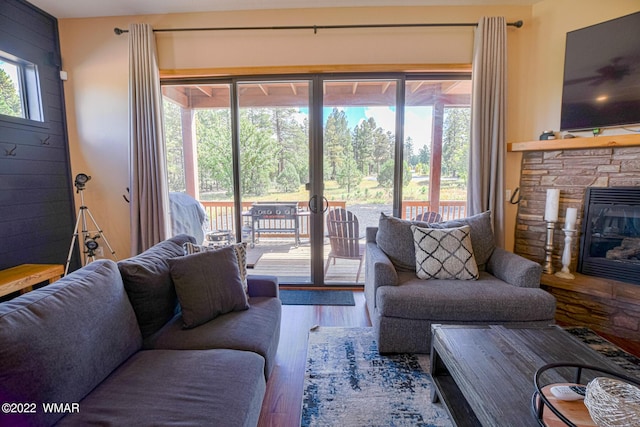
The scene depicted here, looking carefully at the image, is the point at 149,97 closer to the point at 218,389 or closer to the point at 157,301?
the point at 157,301

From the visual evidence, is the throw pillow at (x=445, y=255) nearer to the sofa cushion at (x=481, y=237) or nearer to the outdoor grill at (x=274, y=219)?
the sofa cushion at (x=481, y=237)

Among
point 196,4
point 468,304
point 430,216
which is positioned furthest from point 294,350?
point 196,4

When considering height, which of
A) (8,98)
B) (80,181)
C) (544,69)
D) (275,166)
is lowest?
(80,181)

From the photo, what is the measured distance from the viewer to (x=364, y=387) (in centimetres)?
173

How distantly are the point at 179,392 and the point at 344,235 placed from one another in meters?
2.27

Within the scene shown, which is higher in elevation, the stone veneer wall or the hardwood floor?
the stone veneer wall

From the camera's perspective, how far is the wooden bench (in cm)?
220

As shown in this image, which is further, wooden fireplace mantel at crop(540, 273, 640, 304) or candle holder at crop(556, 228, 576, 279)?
candle holder at crop(556, 228, 576, 279)

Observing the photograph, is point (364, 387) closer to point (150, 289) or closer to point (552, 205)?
point (150, 289)

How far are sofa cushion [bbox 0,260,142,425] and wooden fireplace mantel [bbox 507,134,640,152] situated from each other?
135 inches

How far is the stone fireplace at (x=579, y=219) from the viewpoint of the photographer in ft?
7.59

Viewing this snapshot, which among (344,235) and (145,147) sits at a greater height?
(145,147)

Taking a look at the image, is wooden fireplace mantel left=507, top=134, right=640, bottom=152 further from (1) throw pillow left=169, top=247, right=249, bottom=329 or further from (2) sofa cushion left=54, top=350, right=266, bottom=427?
(2) sofa cushion left=54, top=350, right=266, bottom=427

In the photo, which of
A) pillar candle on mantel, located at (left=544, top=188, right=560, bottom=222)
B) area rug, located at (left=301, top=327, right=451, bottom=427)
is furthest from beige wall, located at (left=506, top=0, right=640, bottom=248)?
area rug, located at (left=301, top=327, right=451, bottom=427)
